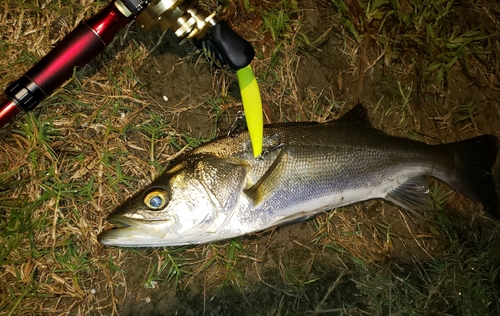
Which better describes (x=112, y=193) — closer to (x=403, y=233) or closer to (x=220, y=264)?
(x=220, y=264)

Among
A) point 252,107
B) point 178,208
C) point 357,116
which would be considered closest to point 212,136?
point 252,107

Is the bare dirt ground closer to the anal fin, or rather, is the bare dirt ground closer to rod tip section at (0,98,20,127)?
the anal fin

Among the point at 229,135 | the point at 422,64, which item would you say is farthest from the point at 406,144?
the point at 229,135

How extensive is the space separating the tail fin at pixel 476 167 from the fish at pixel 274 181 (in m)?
0.08

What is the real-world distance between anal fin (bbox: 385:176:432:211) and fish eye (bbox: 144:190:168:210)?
1.77m

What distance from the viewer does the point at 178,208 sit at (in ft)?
7.91

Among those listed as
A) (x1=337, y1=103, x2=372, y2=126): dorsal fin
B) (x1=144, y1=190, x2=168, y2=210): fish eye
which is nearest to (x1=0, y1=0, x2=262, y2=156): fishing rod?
(x1=144, y1=190, x2=168, y2=210): fish eye

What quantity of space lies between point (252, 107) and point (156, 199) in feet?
2.91

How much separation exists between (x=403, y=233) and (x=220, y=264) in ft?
5.36

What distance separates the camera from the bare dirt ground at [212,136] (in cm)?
279

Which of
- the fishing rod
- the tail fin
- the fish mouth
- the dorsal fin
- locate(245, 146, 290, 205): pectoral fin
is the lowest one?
the tail fin

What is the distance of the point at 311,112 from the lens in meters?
3.32

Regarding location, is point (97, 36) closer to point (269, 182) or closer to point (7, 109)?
point (7, 109)

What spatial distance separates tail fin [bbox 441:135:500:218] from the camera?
10.6 feet
